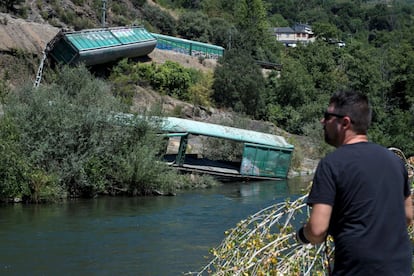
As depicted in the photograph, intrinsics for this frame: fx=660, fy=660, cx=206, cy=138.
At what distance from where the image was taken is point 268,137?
37281mm

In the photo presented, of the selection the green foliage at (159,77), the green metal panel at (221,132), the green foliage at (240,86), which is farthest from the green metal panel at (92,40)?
the green metal panel at (221,132)

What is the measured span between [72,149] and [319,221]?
74.0ft

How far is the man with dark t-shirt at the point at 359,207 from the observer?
3.65 meters

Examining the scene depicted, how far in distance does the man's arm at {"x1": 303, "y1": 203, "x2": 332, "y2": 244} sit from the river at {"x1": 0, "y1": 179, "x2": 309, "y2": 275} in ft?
30.8

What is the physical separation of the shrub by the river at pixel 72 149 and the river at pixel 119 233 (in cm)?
88

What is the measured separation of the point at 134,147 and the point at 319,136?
21.5 m

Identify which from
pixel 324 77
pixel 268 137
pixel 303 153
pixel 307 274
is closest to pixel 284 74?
pixel 324 77

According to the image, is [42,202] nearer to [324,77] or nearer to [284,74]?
[284,74]

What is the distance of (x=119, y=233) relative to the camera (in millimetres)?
18359

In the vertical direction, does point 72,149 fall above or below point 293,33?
below

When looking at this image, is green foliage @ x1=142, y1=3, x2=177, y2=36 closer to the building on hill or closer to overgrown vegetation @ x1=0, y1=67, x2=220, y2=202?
overgrown vegetation @ x1=0, y1=67, x2=220, y2=202

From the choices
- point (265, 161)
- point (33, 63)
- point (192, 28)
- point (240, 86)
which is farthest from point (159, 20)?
point (265, 161)

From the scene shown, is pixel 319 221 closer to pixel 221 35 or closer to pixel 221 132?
pixel 221 132

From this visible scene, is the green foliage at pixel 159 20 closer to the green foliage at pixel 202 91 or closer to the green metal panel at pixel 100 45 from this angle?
the green metal panel at pixel 100 45
